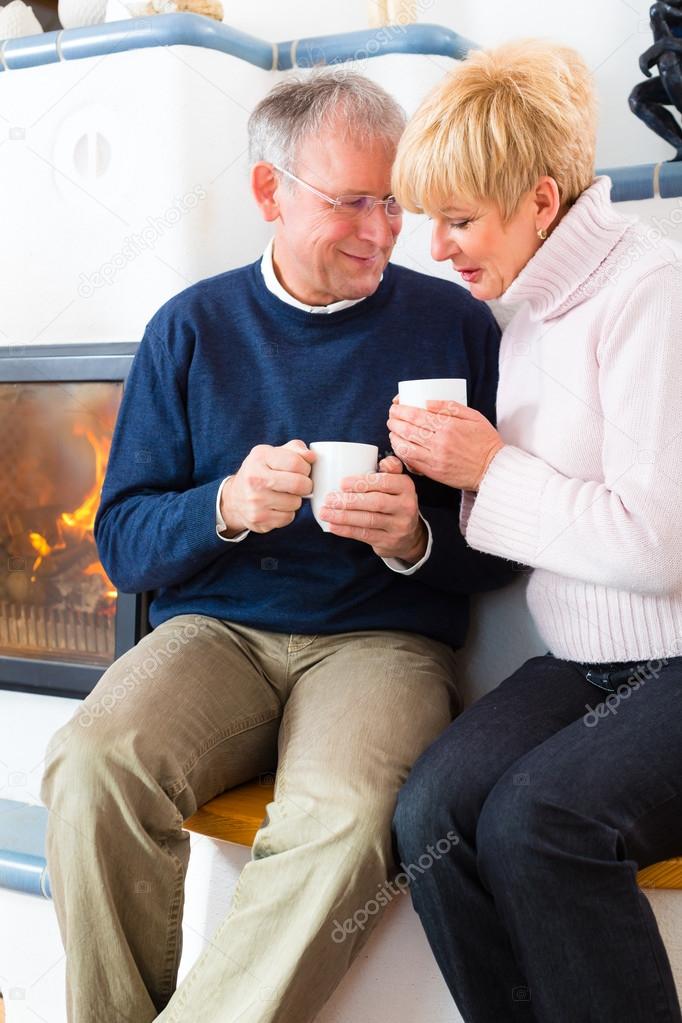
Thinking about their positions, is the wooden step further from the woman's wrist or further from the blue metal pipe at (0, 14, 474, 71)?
the blue metal pipe at (0, 14, 474, 71)

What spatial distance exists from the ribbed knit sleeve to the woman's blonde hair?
0.18 m

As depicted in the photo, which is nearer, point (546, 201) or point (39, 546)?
point (546, 201)

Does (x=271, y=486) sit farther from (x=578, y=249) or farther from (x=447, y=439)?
(x=578, y=249)

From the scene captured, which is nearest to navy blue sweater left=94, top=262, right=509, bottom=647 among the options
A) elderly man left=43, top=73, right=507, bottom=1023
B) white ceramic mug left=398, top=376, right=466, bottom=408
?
elderly man left=43, top=73, right=507, bottom=1023

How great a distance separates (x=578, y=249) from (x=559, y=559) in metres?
0.35

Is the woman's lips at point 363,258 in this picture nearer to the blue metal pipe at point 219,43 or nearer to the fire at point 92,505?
the blue metal pipe at point 219,43

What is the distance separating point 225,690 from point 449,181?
67 cm

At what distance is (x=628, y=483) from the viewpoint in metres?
1.14

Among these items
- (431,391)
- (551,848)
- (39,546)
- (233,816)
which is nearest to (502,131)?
(431,391)

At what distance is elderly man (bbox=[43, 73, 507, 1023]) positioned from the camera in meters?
1.16

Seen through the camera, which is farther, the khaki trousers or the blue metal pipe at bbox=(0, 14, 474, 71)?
the blue metal pipe at bbox=(0, 14, 474, 71)

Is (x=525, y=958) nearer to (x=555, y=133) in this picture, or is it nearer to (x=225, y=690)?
(x=225, y=690)

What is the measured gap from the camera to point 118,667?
4.57 feet

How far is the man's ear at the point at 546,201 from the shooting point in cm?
121
